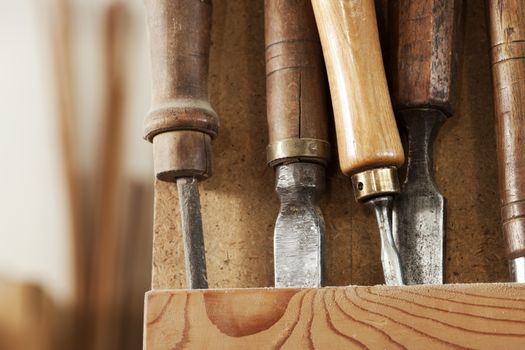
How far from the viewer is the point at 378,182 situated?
1.69 feet

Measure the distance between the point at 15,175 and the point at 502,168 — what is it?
0.68 metres

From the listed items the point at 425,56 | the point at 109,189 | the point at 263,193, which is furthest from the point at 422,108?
the point at 109,189

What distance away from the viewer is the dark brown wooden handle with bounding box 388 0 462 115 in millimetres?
558

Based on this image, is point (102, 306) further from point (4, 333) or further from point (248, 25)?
point (248, 25)

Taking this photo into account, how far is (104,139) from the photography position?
1029 mm

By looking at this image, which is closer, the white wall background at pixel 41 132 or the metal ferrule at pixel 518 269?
the metal ferrule at pixel 518 269

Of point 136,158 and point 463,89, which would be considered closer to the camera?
point 463,89

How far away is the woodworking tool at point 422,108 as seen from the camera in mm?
543

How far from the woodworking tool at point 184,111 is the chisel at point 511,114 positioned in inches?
8.4

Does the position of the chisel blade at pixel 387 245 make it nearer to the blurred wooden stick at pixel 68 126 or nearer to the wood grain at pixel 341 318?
the wood grain at pixel 341 318

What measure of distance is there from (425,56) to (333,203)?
0.14 meters

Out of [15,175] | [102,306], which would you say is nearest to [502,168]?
[102,306]

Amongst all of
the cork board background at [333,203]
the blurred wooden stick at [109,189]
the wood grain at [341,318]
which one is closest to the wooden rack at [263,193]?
the cork board background at [333,203]

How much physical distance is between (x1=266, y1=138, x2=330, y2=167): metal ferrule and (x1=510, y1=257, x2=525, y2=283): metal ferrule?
0.15 metres
